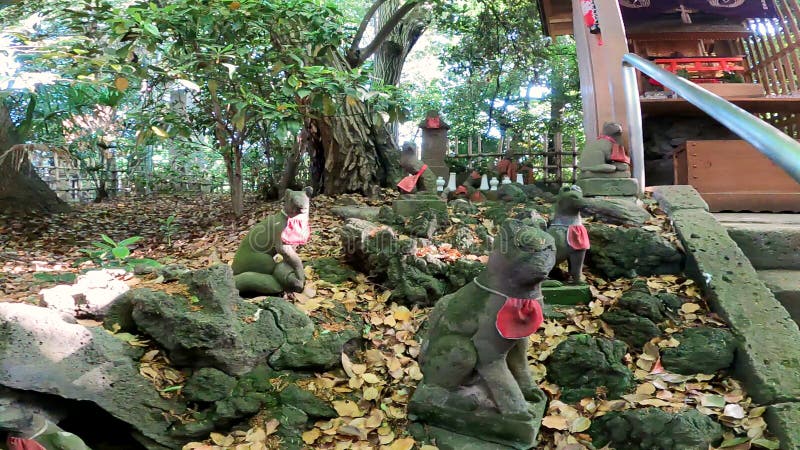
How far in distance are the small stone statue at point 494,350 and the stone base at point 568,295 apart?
3.51 feet

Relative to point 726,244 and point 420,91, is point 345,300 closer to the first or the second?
point 726,244

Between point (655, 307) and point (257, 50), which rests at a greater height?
point (257, 50)

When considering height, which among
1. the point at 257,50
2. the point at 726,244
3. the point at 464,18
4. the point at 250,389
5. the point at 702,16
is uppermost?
the point at 464,18

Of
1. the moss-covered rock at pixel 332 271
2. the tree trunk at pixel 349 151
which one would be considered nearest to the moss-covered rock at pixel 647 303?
the moss-covered rock at pixel 332 271

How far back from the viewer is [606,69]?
553 cm

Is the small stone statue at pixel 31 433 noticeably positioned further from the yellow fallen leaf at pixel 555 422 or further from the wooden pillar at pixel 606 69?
the wooden pillar at pixel 606 69

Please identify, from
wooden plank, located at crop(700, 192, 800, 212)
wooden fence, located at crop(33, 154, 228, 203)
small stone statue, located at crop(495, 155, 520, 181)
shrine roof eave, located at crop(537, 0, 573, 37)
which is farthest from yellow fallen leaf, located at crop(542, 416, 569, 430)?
wooden fence, located at crop(33, 154, 228, 203)

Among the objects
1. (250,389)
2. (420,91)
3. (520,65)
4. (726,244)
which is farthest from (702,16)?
(420,91)

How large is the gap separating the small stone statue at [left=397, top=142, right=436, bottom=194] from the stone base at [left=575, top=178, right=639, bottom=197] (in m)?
1.50

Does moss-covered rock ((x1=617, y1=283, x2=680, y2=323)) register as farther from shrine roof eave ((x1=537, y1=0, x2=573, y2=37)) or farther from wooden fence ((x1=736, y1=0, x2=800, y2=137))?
shrine roof eave ((x1=537, y1=0, x2=573, y2=37))

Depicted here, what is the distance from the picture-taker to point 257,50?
5734mm

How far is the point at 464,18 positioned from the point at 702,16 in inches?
156

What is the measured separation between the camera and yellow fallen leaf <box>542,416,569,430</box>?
2.29 m

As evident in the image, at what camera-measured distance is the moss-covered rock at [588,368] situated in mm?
2520
